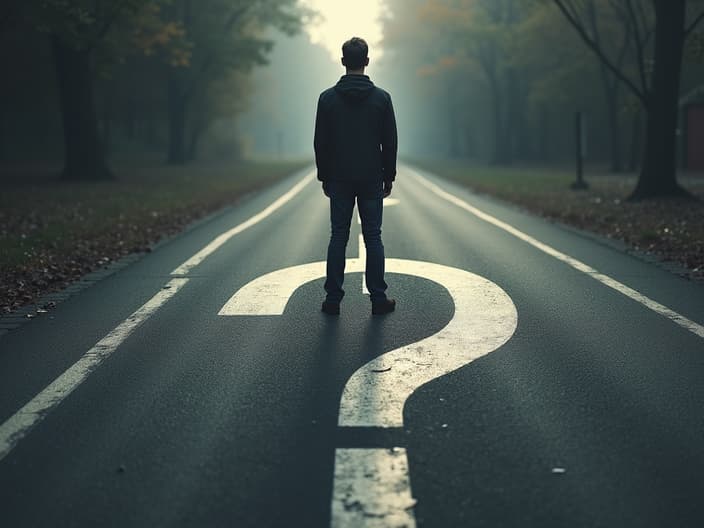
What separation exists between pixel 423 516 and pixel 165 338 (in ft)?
10.8

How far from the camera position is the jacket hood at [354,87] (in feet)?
21.1

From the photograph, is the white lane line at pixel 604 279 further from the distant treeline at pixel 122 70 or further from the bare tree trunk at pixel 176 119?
the bare tree trunk at pixel 176 119

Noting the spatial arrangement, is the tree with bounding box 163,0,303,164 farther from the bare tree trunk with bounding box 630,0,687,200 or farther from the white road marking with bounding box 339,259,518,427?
the white road marking with bounding box 339,259,518,427

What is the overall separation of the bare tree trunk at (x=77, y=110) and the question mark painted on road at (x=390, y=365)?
20.1m

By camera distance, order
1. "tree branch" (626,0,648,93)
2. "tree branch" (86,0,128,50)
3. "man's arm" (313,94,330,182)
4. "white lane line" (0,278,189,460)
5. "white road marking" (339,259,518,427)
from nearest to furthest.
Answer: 1. "white lane line" (0,278,189,460)
2. "white road marking" (339,259,518,427)
3. "man's arm" (313,94,330,182)
4. "tree branch" (626,0,648,93)
5. "tree branch" (86,0,128,50)

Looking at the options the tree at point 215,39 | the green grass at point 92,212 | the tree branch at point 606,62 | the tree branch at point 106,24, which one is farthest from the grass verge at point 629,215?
the tree at point 215,39

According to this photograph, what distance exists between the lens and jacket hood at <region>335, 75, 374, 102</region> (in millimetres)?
6441

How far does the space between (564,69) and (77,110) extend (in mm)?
24600

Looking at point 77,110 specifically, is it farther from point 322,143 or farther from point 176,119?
point 322,143

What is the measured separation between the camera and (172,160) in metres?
46.8

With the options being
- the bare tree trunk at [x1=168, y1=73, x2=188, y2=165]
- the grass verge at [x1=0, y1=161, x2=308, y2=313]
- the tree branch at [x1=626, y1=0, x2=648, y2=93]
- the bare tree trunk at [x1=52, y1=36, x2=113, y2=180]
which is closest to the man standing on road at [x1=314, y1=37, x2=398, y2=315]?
the grass verge at [x1=0, y1=161, x2=308, y2=313]

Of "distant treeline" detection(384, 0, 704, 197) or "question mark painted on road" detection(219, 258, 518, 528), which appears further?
"distant treeline" detection(384, 0, 704, 197)

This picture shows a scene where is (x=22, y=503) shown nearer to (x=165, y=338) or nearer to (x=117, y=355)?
(x=117, y=355)

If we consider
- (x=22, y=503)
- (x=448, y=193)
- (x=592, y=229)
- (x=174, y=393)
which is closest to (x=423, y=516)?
(x=22, y=503)
